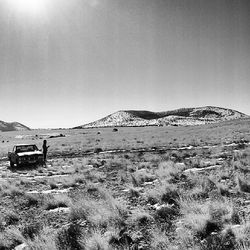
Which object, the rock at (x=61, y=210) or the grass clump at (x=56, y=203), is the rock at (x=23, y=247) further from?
the grass clump at (x=56, y=203)

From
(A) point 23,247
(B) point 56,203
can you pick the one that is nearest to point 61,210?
(B) point 56,203

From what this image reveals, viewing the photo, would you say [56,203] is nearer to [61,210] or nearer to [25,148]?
[61,210]

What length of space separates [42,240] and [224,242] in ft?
11.8

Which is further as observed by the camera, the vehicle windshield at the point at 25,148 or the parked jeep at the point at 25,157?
the vehicle windshield at the point at 25,148

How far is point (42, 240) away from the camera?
5.95 m

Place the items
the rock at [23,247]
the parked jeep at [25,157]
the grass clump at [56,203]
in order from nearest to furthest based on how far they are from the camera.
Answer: the rock at [23,247], the grass clump at [56,203], the parked jeep at [25,157]

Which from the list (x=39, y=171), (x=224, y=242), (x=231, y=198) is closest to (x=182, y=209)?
(x=231, y=198)

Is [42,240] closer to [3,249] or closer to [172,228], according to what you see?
[3,249]

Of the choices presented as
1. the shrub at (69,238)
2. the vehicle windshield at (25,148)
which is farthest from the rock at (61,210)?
the vehicle windshield at (25,148)

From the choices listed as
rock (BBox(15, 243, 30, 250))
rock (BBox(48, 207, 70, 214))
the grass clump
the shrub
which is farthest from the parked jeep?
rock (BBox(15, 243, 30, 250))

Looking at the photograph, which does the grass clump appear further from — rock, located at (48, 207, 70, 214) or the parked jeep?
the parked jeep

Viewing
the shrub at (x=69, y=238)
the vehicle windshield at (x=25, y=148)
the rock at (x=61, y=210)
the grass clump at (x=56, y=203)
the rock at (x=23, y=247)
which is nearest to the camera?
the shrub at (x=69, y=238)

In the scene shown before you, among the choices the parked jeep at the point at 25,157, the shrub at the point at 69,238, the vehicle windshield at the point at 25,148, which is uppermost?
the vehicle windshield at the point at 25,148

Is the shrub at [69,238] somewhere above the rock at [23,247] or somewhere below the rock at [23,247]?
above
